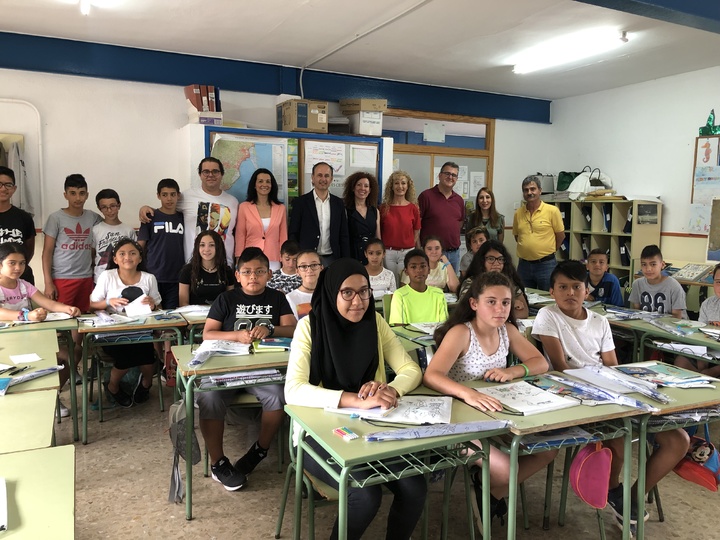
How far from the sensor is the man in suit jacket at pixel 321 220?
5484mm

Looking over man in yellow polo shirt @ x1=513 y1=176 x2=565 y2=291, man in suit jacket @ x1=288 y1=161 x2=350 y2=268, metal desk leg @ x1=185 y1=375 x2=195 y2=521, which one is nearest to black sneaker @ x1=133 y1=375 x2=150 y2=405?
metal desk leg @ x1=185 y1=375 x2=195 y2=521

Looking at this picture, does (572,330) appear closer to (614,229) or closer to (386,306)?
(386,306)

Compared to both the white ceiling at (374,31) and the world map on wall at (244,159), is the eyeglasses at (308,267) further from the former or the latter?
the world map on wall at (244,159)

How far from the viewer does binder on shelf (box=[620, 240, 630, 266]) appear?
693 cm

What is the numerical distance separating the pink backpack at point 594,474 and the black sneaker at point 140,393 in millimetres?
3113

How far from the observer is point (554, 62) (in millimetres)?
5957

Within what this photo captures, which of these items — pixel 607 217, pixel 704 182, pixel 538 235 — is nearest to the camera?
pixel 538 235

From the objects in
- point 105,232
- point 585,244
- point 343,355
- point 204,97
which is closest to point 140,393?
point 105,232

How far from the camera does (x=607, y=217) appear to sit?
7145 millimetres

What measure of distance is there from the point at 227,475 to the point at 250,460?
14cm

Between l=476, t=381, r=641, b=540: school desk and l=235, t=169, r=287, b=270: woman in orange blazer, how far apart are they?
3.44 metres

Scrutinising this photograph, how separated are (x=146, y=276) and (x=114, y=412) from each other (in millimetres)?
977

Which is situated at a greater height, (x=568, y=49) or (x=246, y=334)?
(x=568, y=49)

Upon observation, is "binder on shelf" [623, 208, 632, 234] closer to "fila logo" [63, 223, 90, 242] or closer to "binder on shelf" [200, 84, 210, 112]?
"binder on shelf" [200, 84, 210, 112]
